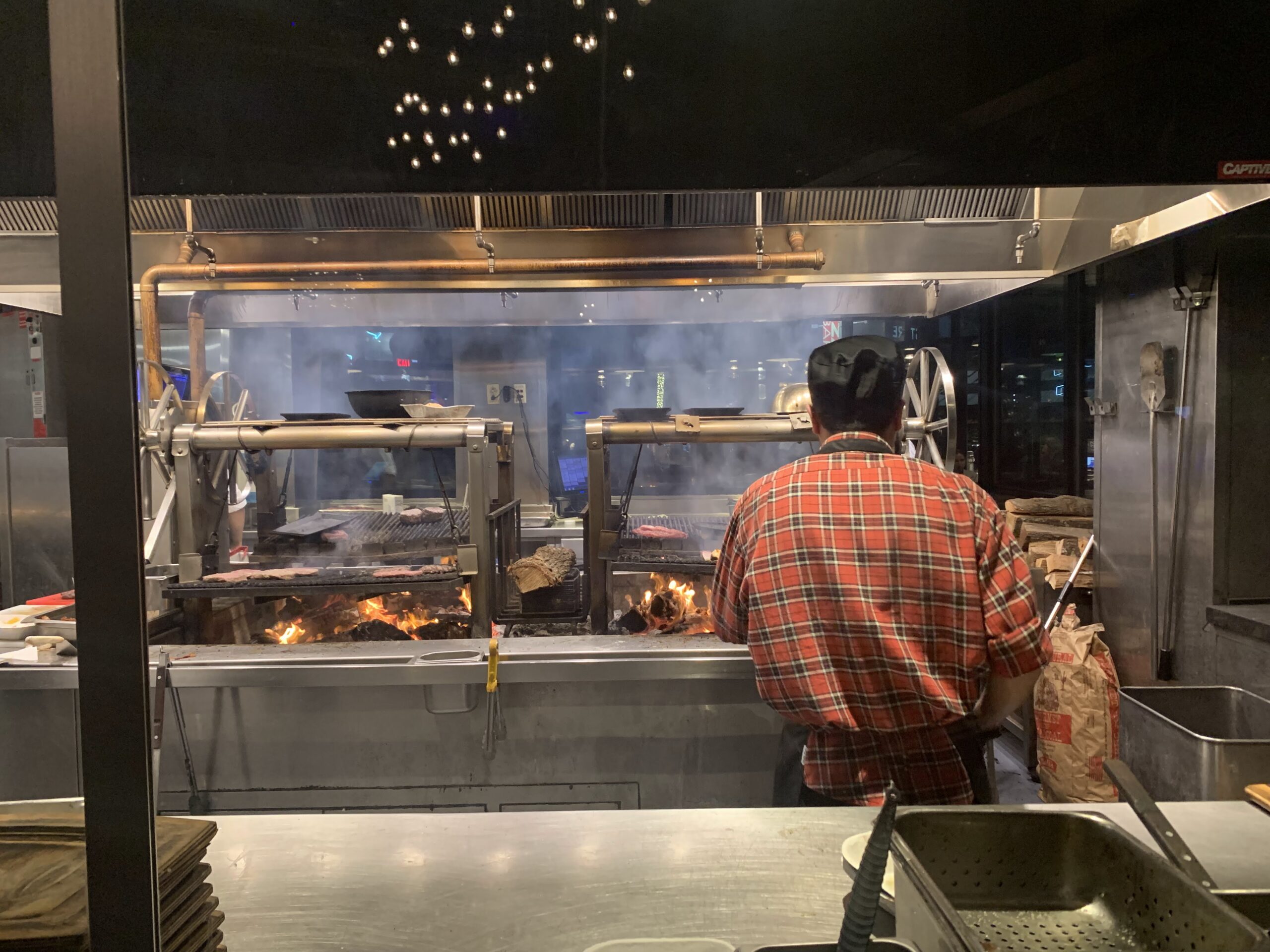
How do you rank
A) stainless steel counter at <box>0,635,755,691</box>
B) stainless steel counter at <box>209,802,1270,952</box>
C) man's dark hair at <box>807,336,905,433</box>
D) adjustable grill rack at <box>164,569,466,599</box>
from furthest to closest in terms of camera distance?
adjustable grill rack at <box>164,569,466,599</box> < stainless steel counter at <box>0,635,755,691</box> < man's dark hair at <box>807,336,905,433</box> < stainless steel counter at <box>209,802,1270,952</box>

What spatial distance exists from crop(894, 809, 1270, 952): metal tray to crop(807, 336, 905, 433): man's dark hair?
98 cm

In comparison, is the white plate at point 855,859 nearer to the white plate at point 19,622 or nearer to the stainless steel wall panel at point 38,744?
the stainless steel wall panel at point 38,744

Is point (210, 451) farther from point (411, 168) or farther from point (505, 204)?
point (411, 168)

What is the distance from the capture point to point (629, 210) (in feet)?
12.0

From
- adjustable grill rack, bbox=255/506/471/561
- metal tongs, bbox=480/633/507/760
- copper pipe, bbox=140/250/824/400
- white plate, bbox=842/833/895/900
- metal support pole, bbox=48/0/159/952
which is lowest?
metal tongs, bbox=480/633/507/760

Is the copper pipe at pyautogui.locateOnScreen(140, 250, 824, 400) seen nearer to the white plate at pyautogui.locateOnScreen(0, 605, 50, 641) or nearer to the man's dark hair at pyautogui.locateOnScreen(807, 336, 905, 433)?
the white plate at pyautogui.locateOnScreen(0, 605, 50, 641)

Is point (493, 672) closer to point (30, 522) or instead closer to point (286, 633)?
point (286, 633)

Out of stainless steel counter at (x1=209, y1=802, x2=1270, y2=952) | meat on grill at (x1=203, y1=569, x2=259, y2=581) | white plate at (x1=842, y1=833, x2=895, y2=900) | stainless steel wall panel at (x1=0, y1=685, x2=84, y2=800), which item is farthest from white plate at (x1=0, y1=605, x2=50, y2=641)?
white plate at (x1=842, y1=833, x2=895, y2=900)

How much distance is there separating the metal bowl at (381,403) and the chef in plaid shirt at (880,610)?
210 centimetres

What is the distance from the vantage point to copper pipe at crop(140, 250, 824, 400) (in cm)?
360

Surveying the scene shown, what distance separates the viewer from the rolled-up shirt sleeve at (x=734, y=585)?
5.79ft

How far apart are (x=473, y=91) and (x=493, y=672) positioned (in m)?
1.86

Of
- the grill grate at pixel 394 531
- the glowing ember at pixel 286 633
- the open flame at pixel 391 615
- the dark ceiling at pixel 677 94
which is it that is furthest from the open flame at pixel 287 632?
the dark ceiling at pixel 677 94

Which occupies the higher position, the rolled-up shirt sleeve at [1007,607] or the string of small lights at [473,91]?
the string of small lights at [473,91]
